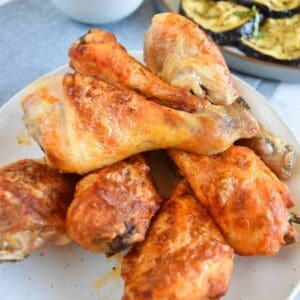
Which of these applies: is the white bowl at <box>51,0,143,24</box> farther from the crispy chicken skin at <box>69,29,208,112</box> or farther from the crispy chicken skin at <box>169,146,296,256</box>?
the crispy chicken skin at <box>169,146,296,256</box>

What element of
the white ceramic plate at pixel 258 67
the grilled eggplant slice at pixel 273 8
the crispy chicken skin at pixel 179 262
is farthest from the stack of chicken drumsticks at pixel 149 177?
the grilled eggplant slice at pixel 273 8

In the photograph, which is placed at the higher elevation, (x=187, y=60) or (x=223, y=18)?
(x=187, y=60)

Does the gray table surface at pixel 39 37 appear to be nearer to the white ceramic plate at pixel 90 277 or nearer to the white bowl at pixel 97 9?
the white bowl at pixel 97 9

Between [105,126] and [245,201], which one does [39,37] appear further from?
[245,201]

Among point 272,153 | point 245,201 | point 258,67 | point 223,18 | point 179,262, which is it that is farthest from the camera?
point 223,18

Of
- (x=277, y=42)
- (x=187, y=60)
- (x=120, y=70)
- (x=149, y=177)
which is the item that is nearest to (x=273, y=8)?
(x=277, y=42)

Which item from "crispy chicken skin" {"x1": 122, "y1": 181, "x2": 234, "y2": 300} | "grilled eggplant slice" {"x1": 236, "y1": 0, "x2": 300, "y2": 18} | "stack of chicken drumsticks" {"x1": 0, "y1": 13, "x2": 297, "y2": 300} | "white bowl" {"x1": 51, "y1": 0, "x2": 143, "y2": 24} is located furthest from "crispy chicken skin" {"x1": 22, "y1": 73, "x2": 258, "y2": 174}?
"grilled eggplant slice" {"x1": 236, "y1": 0, "x2": 300, "y2": 18}

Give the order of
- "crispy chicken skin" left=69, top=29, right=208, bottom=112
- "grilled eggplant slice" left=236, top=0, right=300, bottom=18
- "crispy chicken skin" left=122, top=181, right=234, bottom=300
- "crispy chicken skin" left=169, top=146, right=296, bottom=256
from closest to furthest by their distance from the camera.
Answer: "crispy chicken skin" left=122, top=181, right=234, bottom=300 < "crispy chicken skin" left=169, top=146, right=296, bottom=256 < "crispy chicken skin" left=69, top=29, right=208, bottom=112 < "grilled eggplant slice" left=236, top=0, right=300, bottom=18
